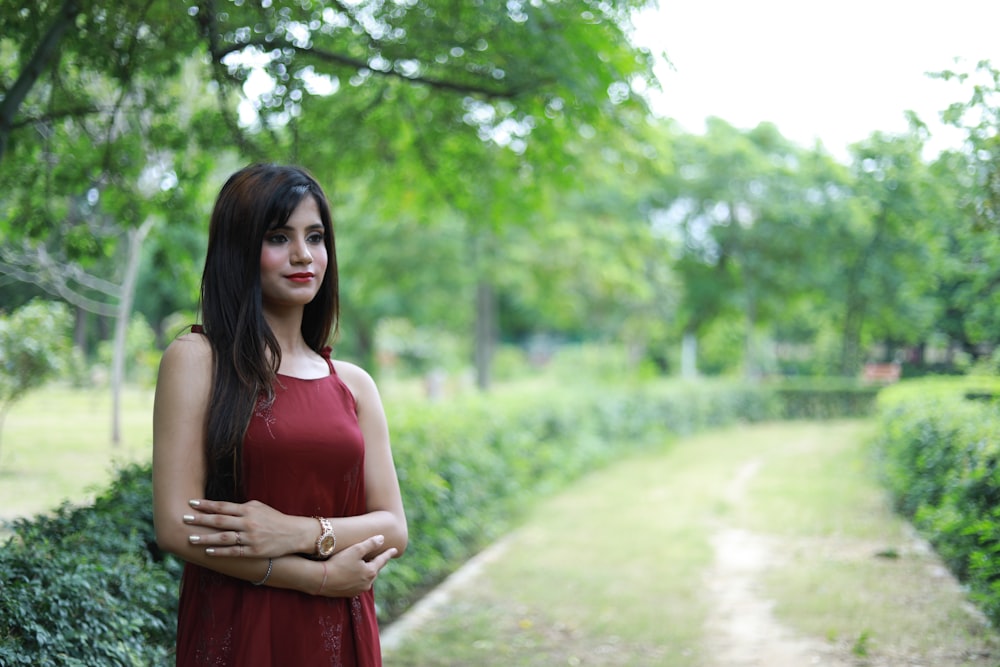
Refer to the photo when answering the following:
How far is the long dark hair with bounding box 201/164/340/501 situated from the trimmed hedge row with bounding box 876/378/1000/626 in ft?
13.1

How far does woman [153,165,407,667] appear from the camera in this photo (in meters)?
2.09

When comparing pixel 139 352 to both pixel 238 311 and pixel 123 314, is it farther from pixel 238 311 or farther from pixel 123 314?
pixel 238 311

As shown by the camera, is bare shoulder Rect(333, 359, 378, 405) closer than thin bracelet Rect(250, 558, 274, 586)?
No

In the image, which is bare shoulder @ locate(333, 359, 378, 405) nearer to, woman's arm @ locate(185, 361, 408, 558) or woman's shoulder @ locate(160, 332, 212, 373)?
woman's arm @ locate(185, 361, 408, 558)

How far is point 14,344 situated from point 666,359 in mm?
27580

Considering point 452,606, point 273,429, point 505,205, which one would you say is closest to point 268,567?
point 273,429

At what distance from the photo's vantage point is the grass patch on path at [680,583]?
5.37m

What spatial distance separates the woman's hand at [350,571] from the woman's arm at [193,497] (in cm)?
1

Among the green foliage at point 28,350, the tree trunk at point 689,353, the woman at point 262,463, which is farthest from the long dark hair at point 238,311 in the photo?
the tree trunk at point 689,353

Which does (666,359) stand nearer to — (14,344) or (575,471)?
→ (575,471)

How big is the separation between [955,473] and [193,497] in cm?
571

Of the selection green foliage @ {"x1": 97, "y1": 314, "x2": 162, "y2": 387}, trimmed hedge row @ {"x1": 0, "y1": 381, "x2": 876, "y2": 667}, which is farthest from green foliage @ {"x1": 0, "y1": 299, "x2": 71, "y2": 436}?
trimmed hedge row @ {"x1": 0, "y1": 381, "x2": 876, "y2": 667}

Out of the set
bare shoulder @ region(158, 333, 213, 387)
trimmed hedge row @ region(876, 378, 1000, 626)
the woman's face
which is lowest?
trimmed hedge row @ region(876, 378, 1000, 626)

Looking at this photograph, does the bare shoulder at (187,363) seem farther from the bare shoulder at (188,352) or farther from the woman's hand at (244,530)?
the woman's hand at (244,530)
